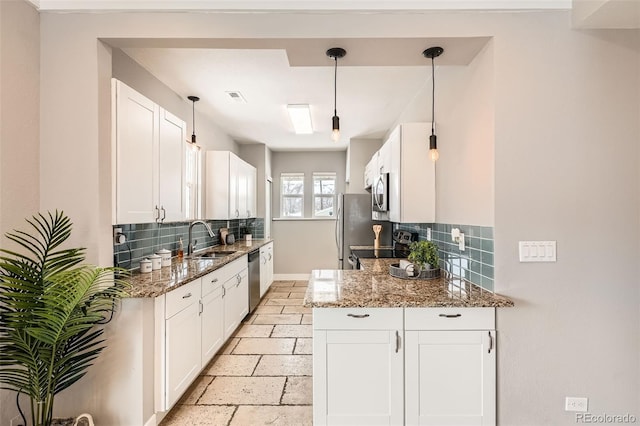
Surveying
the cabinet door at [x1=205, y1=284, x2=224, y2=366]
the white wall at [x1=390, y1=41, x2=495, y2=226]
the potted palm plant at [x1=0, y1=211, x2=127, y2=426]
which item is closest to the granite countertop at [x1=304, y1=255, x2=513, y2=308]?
the white wall at [x1=390, y1=41, x2=495, y2=226]

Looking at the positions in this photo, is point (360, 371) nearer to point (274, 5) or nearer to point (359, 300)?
point (359, 300)

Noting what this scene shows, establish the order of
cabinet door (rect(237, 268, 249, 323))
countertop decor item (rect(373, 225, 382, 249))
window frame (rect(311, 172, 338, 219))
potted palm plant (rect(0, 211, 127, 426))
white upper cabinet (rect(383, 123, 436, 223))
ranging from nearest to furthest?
potted palm plant (rect(0, 211, 127, 426)) < white upper cabinet (rect(383, 123, 436, 223)) < cabinet door (rect(237, 268, 249, 323)) < countertop decor item (rect(373, 225, 382, 249)) < window frame (rect(311, 172, 338, 219))

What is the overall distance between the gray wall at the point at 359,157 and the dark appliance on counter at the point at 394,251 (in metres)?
1.70

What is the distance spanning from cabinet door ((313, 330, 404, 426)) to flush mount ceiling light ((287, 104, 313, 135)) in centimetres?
276

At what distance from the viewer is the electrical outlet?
182 cm

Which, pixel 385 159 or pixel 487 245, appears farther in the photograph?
pixel 385 159

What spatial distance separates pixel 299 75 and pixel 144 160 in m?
1.53

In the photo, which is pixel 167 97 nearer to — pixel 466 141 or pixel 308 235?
pixel 466 141

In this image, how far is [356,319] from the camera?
1795 millimetres

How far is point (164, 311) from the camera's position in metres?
2.02

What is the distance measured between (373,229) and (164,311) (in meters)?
2.78

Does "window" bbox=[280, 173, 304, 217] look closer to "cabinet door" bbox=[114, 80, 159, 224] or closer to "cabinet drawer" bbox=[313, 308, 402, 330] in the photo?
"cabinet door" bbox=[114, 80, 159, 224]

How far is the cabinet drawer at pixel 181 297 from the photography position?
2.07m

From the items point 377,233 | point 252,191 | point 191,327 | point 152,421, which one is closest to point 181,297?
point 191,327
